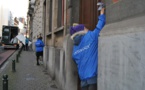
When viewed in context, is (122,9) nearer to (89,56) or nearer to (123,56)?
(123,56)

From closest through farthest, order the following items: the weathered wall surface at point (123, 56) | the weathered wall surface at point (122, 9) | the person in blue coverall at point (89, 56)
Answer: the weathered wall surface at point (123, 56)
the weathered wall surface at point (122, 9)
the person in blue coverall at point (89, 56)

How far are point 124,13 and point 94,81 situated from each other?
4.60 feet

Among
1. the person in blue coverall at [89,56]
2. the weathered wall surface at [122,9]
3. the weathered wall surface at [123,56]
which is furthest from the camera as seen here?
the person in blue coverall at [89,56]

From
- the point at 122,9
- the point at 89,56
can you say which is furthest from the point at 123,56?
the point at 89,56

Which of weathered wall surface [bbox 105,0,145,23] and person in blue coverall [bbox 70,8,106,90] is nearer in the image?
weathered wall surface [bbox 105,0,145,23]

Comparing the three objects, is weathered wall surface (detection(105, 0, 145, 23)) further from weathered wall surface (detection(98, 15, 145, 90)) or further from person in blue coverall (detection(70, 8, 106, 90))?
person in blue coverall (detection(70, 8, 106, 90))

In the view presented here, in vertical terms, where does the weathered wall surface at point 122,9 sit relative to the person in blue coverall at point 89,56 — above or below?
above

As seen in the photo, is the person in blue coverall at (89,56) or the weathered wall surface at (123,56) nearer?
the weathered wall surface at (123,56)

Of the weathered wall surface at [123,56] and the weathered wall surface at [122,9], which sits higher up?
the weathered wall surface at [122,9]

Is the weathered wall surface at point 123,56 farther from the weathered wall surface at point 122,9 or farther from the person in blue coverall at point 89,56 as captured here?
the person in blue coverall at point 89,56

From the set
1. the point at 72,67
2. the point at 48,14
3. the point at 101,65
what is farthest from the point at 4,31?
the point at 101,65

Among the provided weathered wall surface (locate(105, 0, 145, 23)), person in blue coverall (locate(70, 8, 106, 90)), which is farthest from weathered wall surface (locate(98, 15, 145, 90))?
person in blue coverall (locate(70, 8, 106, 90))

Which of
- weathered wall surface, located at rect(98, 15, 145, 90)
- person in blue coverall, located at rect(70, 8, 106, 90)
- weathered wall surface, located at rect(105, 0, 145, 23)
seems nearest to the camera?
weathered wall surface, located at rect(98, 15, 145, 90)

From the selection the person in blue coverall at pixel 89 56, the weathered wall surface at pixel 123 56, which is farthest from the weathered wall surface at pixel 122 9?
the person in blue coverall at pixel 89 56
